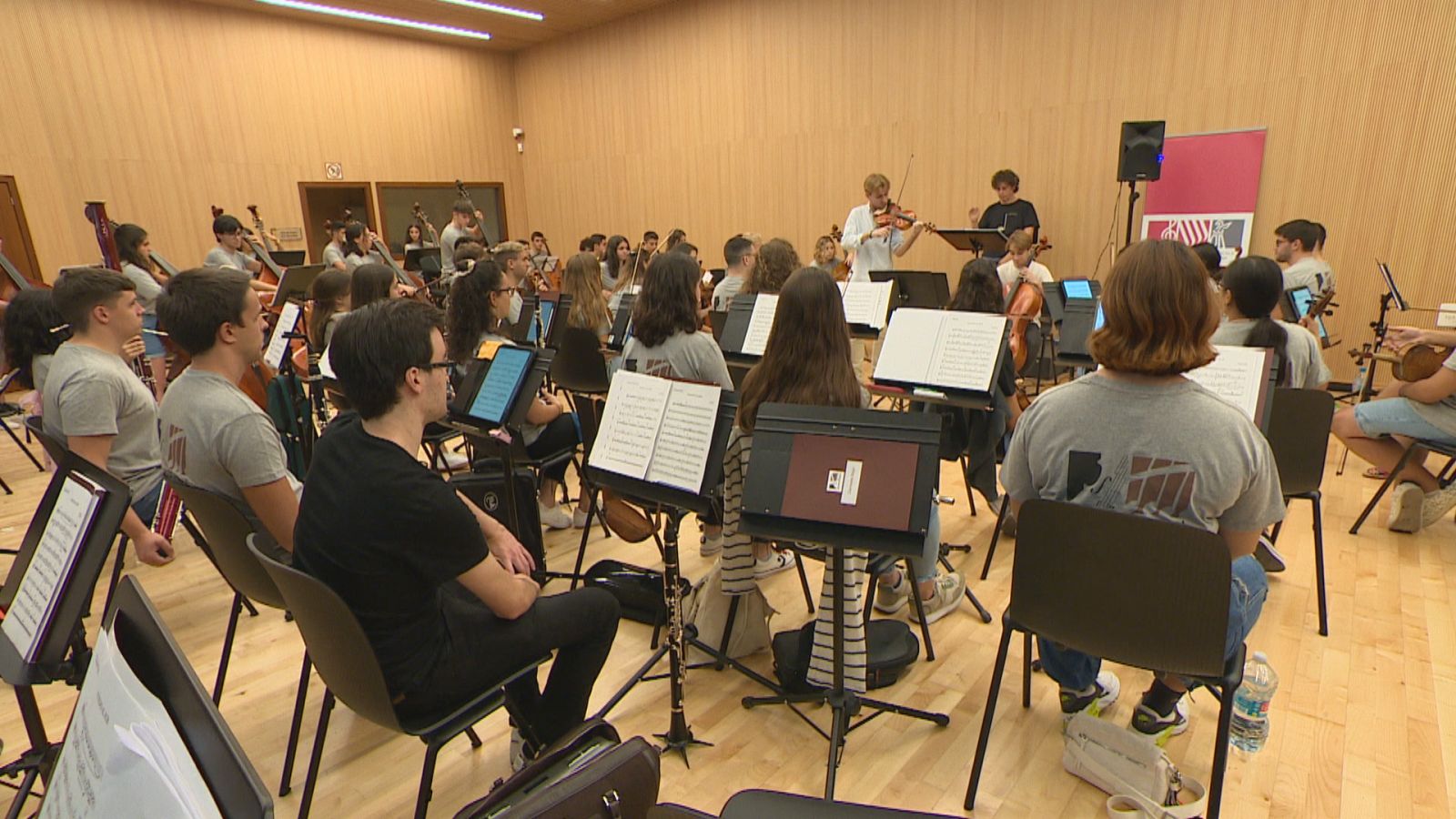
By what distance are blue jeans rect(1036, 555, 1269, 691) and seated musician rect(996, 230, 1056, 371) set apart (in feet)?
11.3

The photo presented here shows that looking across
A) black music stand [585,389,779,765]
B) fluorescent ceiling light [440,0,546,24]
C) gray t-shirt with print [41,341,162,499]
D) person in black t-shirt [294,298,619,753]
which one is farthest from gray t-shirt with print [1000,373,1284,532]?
fluorescent ceiling light [440,0,546,24]

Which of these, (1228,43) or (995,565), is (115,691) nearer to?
(995,565)

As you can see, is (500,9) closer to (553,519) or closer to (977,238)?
(977,238)

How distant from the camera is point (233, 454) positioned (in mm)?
2113

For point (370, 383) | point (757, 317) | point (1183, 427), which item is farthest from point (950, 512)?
point (370, 383)

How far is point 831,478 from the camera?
177 cm

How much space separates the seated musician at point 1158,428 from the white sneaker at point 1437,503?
257 cm

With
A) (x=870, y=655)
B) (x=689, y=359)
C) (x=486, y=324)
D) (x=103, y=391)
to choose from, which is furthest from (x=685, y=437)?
(x=103, y=391)

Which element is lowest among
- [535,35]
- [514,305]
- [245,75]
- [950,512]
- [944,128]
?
[950,512]

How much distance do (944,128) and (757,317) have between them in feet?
15.5

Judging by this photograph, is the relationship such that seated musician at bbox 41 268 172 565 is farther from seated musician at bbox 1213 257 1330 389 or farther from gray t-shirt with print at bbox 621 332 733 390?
seated musician at bbox 1213 257 1330 389

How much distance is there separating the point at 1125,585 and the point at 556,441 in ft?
8.79

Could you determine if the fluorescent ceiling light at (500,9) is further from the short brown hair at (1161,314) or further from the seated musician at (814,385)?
the short brown hair at (1161,314)

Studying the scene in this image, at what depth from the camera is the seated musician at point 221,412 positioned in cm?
213
